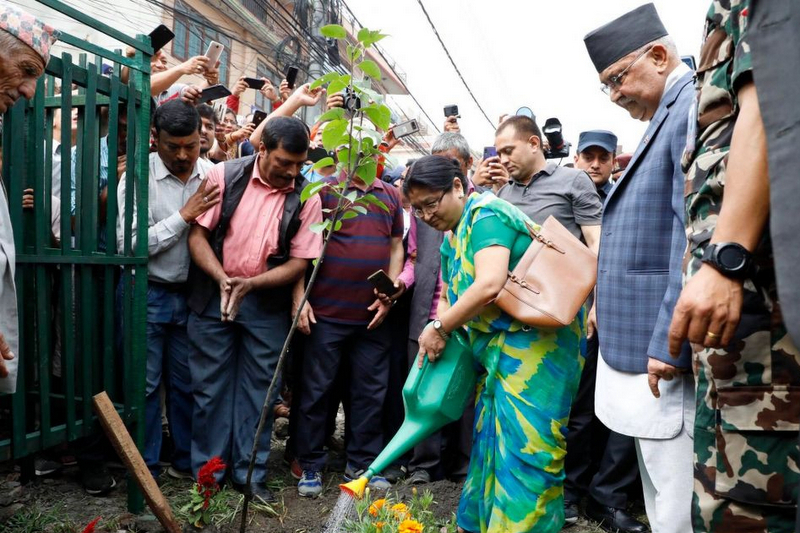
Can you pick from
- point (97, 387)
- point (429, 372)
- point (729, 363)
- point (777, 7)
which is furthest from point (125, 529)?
point (777, 7)

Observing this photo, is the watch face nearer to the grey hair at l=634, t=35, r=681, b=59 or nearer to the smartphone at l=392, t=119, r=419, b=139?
the grey hair at l=634, t=35, r=681, b=59

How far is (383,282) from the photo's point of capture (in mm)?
3602

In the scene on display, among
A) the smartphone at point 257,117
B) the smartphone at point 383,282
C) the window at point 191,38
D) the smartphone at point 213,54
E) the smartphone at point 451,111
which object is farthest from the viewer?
the window at point 191,38

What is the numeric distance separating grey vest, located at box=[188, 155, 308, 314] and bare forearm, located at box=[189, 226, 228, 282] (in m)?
0.06

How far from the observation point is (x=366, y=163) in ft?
8.21

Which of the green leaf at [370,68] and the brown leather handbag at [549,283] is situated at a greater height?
the green leaf at [370,68]

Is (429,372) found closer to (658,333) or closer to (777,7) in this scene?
(658,333)

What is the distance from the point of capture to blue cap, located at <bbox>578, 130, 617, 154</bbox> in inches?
173

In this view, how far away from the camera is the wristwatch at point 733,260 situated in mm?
1213

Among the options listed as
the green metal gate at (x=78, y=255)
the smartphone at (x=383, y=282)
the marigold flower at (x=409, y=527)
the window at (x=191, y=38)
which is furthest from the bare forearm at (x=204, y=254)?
the window at (x=191, y=38)

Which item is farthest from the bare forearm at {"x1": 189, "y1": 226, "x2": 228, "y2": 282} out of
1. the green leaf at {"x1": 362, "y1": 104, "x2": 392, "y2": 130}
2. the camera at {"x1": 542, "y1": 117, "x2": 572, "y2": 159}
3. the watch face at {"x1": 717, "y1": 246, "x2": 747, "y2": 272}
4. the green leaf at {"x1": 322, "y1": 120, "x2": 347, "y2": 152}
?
the watch face at {"x1": 717, "y1": 246, "x2": 747, "y2": 272}

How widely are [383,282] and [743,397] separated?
247 cm

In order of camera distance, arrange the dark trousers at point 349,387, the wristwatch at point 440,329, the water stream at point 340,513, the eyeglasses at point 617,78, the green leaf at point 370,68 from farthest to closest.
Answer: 1. the dark trousers at point 349,387
2. the water stream at point 340,513
3. the wristwatch at point 440,329
4. the green leaf at point 370,68
5. the eyeglasses at point 617,78

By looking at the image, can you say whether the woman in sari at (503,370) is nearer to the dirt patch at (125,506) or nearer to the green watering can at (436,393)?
the green watering can at (436,393)
